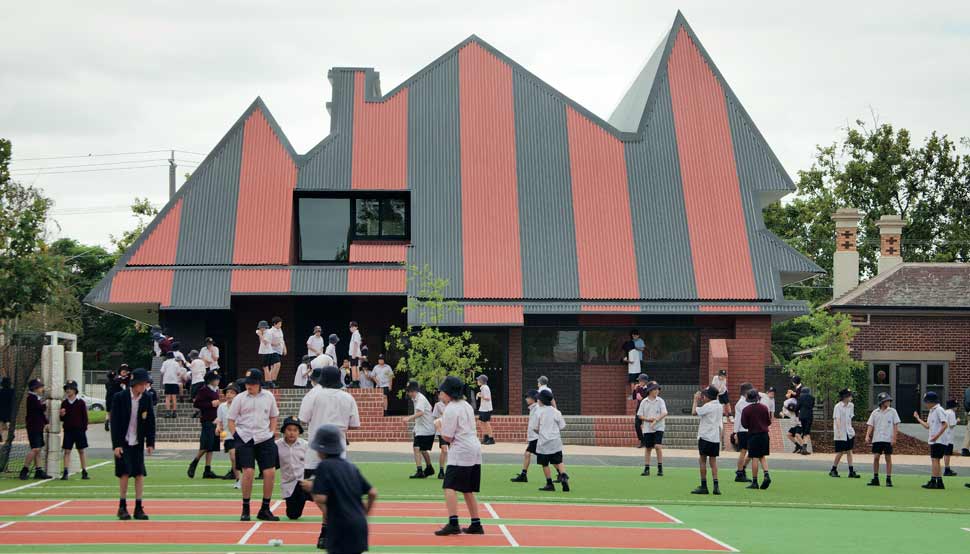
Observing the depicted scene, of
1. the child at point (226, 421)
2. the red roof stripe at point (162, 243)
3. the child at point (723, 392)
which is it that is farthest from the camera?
the red roof stripe at point (162, 243)

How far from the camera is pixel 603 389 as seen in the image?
37.1 meters

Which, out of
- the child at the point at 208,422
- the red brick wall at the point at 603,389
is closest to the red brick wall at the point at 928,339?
the red brick wall at the point at 603,389

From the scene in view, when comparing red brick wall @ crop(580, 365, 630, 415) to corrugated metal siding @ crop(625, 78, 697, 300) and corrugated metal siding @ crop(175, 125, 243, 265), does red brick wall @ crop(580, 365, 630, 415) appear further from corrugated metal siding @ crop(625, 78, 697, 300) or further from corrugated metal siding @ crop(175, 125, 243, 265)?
corrugated metal siding @ crop(175, 125, 243, 265)

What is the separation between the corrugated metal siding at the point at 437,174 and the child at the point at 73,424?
52.9 feet

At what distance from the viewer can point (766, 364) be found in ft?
122

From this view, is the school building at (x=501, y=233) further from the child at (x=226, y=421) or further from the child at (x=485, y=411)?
the child at (x=226, y=421)

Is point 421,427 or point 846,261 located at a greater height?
point 846,261

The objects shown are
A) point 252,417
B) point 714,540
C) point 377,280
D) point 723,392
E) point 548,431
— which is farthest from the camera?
point 377,280

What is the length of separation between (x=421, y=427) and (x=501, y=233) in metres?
17.1

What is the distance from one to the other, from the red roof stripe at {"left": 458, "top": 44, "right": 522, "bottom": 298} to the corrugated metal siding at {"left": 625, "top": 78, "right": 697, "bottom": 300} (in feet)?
12.7

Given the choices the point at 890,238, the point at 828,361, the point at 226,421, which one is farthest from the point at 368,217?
the point at 890,238

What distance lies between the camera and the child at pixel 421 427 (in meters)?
21.0

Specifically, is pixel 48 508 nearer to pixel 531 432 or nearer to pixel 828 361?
pixel 531 432

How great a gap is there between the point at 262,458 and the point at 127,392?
2096mm
